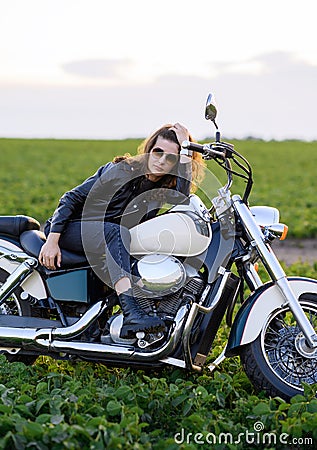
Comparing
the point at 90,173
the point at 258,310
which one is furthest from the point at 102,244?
the point at 90,173

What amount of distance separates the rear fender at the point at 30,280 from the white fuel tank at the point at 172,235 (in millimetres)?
691

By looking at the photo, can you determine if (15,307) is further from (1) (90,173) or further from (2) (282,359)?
(1) (90,173)

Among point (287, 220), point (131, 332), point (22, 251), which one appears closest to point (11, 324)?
point (22, 251)

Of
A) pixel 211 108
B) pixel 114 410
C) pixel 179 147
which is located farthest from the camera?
pixel 179 147

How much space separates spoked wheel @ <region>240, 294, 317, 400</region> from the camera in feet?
14.6

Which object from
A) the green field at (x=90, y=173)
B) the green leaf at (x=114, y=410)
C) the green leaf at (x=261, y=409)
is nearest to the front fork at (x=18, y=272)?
the green leaf at (x=114, y=410)

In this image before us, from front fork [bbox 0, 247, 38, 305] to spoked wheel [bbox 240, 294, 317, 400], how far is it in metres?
1.42

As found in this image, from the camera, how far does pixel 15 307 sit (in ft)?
16.5

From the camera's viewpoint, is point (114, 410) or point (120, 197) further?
point (120, 197)

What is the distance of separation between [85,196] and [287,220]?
29.8 feet

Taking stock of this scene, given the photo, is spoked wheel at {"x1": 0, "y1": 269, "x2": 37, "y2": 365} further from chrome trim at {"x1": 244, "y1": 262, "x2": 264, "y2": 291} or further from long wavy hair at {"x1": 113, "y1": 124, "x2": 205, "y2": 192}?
chrome trim at {"x1": 244, "y1": 262, "x2": 264, "y2": 291}

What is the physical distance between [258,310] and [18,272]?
149 cm

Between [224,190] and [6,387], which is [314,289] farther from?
[6,387]

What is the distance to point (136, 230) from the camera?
181 inches
